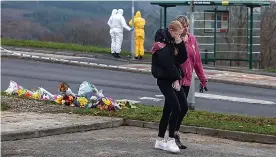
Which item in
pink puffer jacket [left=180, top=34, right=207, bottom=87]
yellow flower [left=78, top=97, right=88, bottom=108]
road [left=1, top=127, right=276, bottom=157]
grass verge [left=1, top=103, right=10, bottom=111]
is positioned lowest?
road [left=1, top=127, right=276, bottom=157]

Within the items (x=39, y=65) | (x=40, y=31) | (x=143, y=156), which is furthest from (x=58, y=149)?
(x=40, y=31)

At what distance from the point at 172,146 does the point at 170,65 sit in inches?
41.3

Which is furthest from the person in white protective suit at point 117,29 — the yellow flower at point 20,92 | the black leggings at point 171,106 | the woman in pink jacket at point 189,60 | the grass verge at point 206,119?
the black leggings at point 171,106

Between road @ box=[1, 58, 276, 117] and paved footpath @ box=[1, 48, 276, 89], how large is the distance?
0.55 meters

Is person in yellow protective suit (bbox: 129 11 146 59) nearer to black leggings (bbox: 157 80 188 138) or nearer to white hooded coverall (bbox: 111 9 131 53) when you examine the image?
white hooded coverall (bbox: 111 9 131 53)

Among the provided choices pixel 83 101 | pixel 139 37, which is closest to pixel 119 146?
pixel 83 101

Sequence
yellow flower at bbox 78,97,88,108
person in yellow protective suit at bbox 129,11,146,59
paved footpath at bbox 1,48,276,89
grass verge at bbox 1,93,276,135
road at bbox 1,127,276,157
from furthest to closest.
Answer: person in yellow protective suit at bbox 129,11,146,59 → paved footpath at bbox 1,48,276,89 → yellow flower at bbox 78,97,88,108 → grass verge at bbox 1,93,276,135 → road at bbox 1,127,276,157

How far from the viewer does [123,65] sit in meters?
23.7

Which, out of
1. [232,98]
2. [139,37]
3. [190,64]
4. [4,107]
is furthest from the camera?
[139,37]

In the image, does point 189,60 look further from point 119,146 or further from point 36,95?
point 36,95

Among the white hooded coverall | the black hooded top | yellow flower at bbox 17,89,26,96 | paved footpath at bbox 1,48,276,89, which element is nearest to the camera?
the black hooded top

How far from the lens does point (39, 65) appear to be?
22.8m

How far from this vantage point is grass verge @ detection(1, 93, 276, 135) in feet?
34.9

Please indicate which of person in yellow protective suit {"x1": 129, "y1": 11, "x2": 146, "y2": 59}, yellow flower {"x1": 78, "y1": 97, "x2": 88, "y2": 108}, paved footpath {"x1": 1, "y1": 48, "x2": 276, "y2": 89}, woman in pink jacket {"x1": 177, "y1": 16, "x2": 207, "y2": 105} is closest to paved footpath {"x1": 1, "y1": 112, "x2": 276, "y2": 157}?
woman in pink jacket {"x1": 177, "y1": 16, "x2": 207, "y2": 105}
